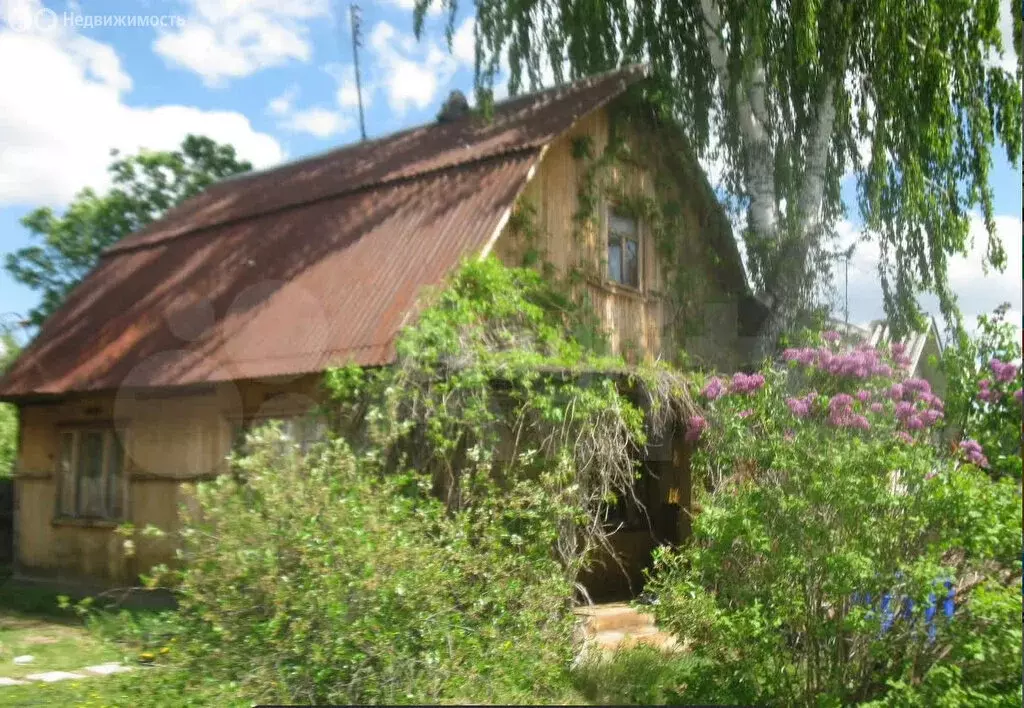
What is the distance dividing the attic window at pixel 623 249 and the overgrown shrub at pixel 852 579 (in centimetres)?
635

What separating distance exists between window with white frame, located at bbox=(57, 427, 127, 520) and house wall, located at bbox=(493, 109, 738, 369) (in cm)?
569

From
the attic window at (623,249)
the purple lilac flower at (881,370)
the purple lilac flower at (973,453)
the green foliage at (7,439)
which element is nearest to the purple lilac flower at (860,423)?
the purple lilac flower at (973,453)

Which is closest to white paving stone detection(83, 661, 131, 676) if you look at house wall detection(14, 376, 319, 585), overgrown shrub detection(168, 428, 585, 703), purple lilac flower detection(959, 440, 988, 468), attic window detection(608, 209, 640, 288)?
overgrown shrub detection(168, 428, 585, 703)

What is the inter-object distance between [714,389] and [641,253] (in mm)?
4085

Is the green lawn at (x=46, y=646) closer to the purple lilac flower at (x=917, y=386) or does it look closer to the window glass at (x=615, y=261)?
the purple lilac flower at (x=917, y=386)

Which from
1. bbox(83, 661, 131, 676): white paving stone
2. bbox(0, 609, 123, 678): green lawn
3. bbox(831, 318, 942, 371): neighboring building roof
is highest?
bbox(831, 318, 942, 371): neighboring building roof

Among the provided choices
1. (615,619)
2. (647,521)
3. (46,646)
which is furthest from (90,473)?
(615,619)

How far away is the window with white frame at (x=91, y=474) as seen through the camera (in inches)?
514

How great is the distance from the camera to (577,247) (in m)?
12.6

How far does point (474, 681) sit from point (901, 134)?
9039 mm

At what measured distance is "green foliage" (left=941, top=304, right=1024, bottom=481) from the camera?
23.5 feet

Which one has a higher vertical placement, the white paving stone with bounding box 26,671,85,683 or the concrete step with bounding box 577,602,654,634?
the concrete step with bounding box 577,602,654,634

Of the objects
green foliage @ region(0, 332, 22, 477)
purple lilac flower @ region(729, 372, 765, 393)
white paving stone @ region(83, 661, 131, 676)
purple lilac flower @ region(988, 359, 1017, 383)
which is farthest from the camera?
green foliage @ region(0, 332, 22, 477)

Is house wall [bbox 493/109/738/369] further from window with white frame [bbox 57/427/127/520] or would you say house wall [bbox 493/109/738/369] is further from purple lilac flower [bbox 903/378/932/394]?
window with white frame [bbox 57/427/127/520]
